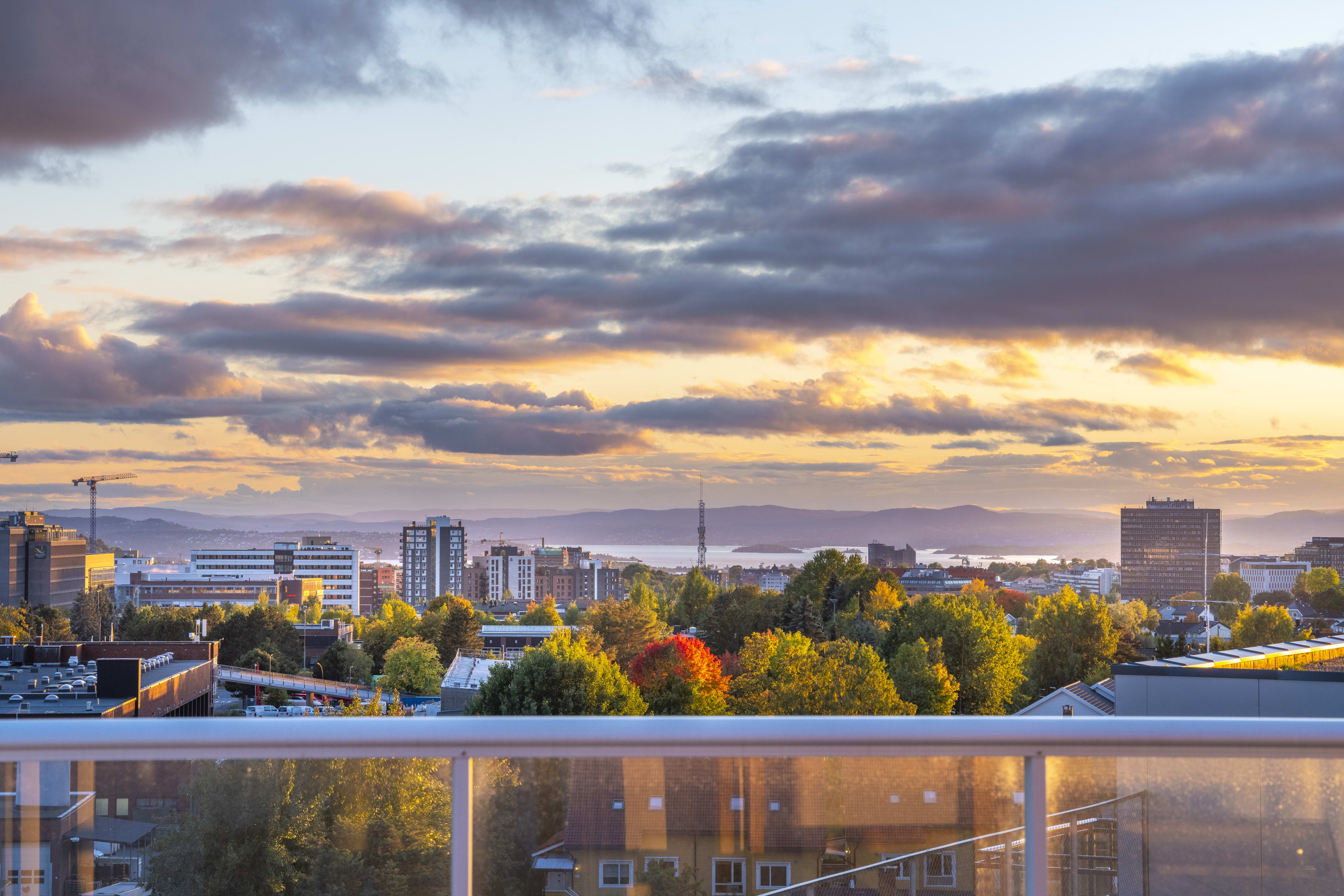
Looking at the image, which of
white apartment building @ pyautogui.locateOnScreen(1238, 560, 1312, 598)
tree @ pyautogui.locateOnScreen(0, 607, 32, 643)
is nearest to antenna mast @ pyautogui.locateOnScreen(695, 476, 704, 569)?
tree @ pyautogui.locateOnScreen(0, 607, 32, 643)

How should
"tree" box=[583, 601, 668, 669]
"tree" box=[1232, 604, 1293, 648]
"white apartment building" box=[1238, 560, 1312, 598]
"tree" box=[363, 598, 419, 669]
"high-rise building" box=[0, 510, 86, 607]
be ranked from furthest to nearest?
"white apartment building" box=[1238, 560, 1312, 598] < "high-rise building" box=[0, 510, 86, 607] < "tree" box=[363, 598, 419, 669] < "tree" box=[1232, 604, 1293, 648] < "tree" box=[583, 601, 668, 669]

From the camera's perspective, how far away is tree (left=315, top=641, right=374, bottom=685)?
61.7 m

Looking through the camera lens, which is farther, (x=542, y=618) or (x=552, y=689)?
(x=542, y=618)

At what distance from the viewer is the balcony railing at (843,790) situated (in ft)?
6.45

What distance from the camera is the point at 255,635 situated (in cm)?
6656

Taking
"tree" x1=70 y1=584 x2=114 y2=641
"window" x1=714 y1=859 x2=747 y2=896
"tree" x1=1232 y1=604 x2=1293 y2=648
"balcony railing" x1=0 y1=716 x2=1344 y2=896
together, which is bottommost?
"tree" x1=70 y1=584 x2=114 y2=641

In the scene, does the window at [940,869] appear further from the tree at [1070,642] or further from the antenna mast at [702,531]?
the antenna mast at [702,531]

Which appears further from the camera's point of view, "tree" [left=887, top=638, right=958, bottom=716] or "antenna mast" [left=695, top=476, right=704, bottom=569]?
"antenna mast" [left=695, top=476, right=704, bottom=569]

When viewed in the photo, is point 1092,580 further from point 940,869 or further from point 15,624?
point 940,869

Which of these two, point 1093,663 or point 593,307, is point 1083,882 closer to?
point 1093,663

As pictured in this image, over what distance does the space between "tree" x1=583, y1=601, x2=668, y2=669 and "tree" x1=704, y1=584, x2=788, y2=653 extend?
359 cm

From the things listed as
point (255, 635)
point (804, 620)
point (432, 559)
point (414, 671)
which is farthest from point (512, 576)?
point (804, 620)

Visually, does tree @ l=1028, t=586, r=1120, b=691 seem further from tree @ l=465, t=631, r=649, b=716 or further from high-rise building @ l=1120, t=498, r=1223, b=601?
high-rise building @ l=1120, t=498, r=1223, b=601

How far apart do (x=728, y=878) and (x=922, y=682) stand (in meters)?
37.1
